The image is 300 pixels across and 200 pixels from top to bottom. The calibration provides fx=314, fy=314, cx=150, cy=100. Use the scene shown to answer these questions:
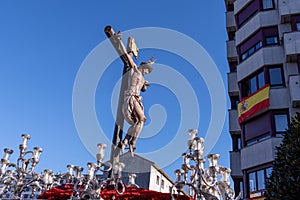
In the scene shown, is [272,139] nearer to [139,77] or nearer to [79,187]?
[139,77]

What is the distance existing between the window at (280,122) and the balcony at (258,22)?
217 inches

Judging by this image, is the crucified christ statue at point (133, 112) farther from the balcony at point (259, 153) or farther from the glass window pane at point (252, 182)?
the glass window pane at point (252, 182)

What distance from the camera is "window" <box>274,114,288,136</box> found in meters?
15.4

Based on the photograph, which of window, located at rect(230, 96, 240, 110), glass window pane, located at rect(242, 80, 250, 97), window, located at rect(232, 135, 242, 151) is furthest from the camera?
window, located at rect(230, 96, 240, 110)

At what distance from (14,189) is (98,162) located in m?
3.09

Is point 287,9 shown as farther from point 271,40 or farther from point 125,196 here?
point 125,196

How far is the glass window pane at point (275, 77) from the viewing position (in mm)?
16672

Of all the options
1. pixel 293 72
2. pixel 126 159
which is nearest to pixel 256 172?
pixel 293 72

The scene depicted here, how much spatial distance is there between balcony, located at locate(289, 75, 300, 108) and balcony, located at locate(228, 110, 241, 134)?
4.30 metres

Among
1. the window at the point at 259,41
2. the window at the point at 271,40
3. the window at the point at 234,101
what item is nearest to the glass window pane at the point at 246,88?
the window at the point at 259,41

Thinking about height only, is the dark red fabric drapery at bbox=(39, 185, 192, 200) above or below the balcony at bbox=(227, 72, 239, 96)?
below

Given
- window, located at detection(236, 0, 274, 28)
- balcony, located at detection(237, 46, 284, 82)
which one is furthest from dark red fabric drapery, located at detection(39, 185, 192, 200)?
window, located at detection(236, 0, 274, 28)

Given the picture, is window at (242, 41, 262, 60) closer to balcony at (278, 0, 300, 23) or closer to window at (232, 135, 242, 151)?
balcony at (278, 0, 300, 23)

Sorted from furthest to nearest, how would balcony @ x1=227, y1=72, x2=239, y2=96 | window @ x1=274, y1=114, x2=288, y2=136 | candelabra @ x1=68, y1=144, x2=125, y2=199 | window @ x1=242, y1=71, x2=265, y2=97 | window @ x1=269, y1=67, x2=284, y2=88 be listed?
1. balcony @ x1=227, y1=72, x2=239, y2=96
2. window @ x1=242, y1=71, x2=265, y2=97
3. window @ x1=269, y1=67, x2=284, y2=88
4. window @ x1=274, y1=114, x2=288, y2=136
5. candelabra @ x1=68, y1=144, x2=125, y2=199
